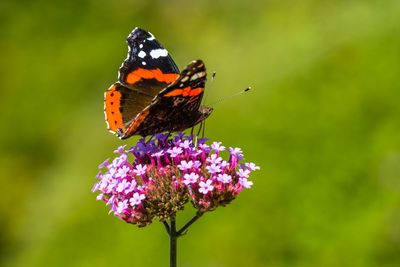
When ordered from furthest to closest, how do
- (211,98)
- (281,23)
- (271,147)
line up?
(281,23)
(211,98)
(271,147)

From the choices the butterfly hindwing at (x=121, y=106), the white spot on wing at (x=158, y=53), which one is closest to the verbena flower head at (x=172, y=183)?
the butterfly hindwing at (x=121, y=106)

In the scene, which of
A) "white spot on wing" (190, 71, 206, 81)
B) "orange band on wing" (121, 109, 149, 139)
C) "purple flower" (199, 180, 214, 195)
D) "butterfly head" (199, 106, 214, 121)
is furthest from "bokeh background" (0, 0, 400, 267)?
"white spot on wing" (190, 71, 206, 81)

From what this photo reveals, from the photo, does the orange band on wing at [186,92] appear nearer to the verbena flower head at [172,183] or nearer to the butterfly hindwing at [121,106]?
the verbena flower head at [172,183]

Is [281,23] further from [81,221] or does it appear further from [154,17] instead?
[81,221]

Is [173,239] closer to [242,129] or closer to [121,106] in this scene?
[121,106]

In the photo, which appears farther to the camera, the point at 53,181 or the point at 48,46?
the point at 48,46

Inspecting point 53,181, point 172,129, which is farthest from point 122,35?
point 172,129

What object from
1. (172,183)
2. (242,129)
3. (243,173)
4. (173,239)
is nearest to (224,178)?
(243,173)

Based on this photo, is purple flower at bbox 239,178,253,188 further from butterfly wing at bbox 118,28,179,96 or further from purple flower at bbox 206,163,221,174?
butterfly wing at bbox 118,28,179,96
